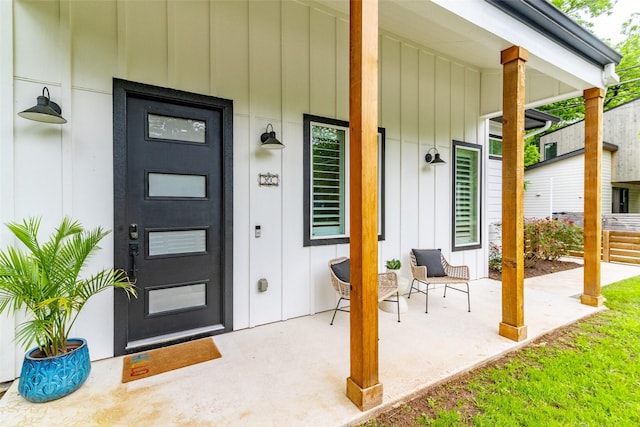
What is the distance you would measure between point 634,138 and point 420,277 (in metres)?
15.3

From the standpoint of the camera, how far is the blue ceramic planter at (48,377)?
6.45 feet

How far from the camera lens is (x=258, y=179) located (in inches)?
128

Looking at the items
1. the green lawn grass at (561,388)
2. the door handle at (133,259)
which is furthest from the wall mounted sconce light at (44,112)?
the green lawn grass at (561,388)

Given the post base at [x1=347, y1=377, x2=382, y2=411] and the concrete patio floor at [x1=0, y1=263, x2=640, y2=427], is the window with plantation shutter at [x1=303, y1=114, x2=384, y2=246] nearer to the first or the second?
the concrete patio floor at [x1=0, y1=263, x2=640, y2=427]

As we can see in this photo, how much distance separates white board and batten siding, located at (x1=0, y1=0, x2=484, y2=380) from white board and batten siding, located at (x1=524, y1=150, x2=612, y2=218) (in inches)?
414

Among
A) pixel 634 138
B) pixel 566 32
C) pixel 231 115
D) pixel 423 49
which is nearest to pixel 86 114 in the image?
pixel 231 115

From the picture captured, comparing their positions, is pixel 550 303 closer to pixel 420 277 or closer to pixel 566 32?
pixel 420 277

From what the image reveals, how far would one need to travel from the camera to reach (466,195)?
5.40 meters

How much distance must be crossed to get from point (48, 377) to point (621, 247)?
35.5ft

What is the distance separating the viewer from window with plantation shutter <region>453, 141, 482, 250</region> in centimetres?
522

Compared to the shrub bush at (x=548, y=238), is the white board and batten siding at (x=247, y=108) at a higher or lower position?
higher

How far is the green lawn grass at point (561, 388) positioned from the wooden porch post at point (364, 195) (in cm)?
45

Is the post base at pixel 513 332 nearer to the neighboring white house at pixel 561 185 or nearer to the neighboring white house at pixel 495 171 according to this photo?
the neighboring white house at pixel 495 171

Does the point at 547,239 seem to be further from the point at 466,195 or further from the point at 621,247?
the point at 466,195
